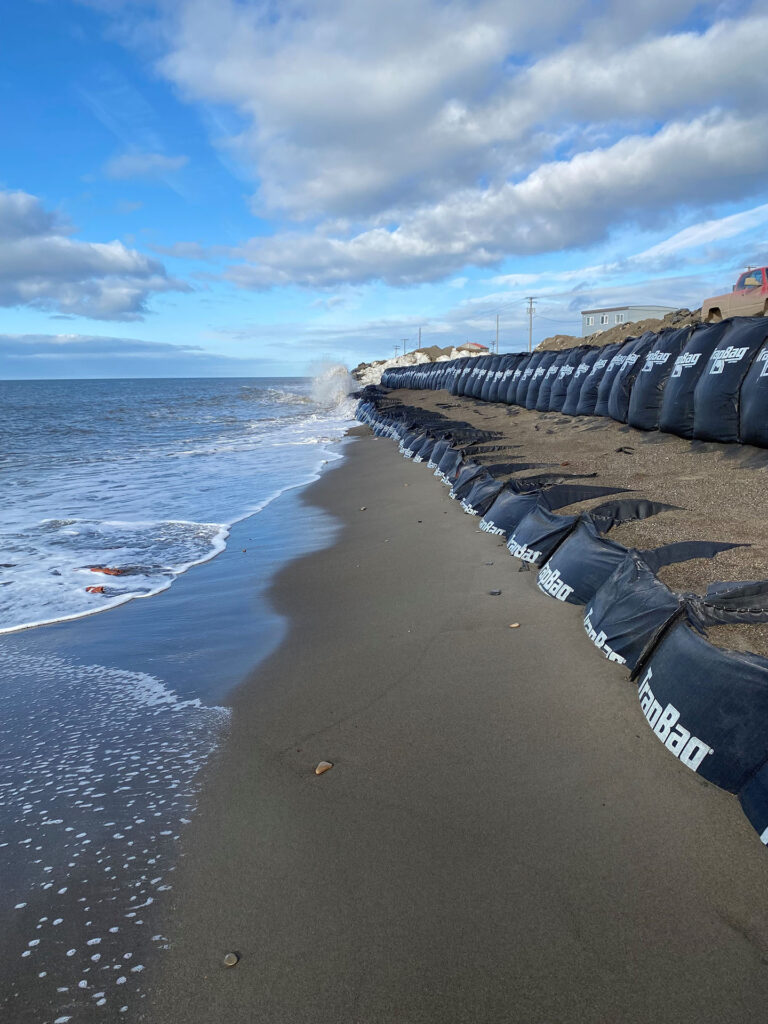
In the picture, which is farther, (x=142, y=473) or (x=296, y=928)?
(x=142, y=473)

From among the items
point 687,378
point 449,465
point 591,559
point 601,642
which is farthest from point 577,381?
point 601,642

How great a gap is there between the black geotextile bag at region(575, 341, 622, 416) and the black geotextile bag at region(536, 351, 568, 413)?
234cm

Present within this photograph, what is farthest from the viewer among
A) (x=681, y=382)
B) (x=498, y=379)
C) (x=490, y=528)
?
(x=498, y=379)

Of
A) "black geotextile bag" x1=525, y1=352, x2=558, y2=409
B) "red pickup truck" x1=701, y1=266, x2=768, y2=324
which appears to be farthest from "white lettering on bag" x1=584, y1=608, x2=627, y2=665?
"red pickup truck" x1=701, y1=266, x2=768, y2=324

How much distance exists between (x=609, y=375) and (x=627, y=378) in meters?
1.07

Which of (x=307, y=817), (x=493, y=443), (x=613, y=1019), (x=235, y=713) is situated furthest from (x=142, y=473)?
(x=613, y=1019)

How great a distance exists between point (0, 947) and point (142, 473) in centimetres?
1284

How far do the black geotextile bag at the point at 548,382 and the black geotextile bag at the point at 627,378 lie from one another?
4.29 meters

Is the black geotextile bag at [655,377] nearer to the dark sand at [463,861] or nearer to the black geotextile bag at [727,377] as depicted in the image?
the black geotextile bag at [727,377]

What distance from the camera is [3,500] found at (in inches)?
420

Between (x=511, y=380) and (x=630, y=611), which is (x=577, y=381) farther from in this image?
(x=630, y=611)

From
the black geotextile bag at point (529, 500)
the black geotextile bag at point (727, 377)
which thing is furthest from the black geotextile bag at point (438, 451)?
the black geotextile bag at point (529, 500)

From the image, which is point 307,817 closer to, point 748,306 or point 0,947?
point 0,947

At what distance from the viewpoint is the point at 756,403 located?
20.0ft
